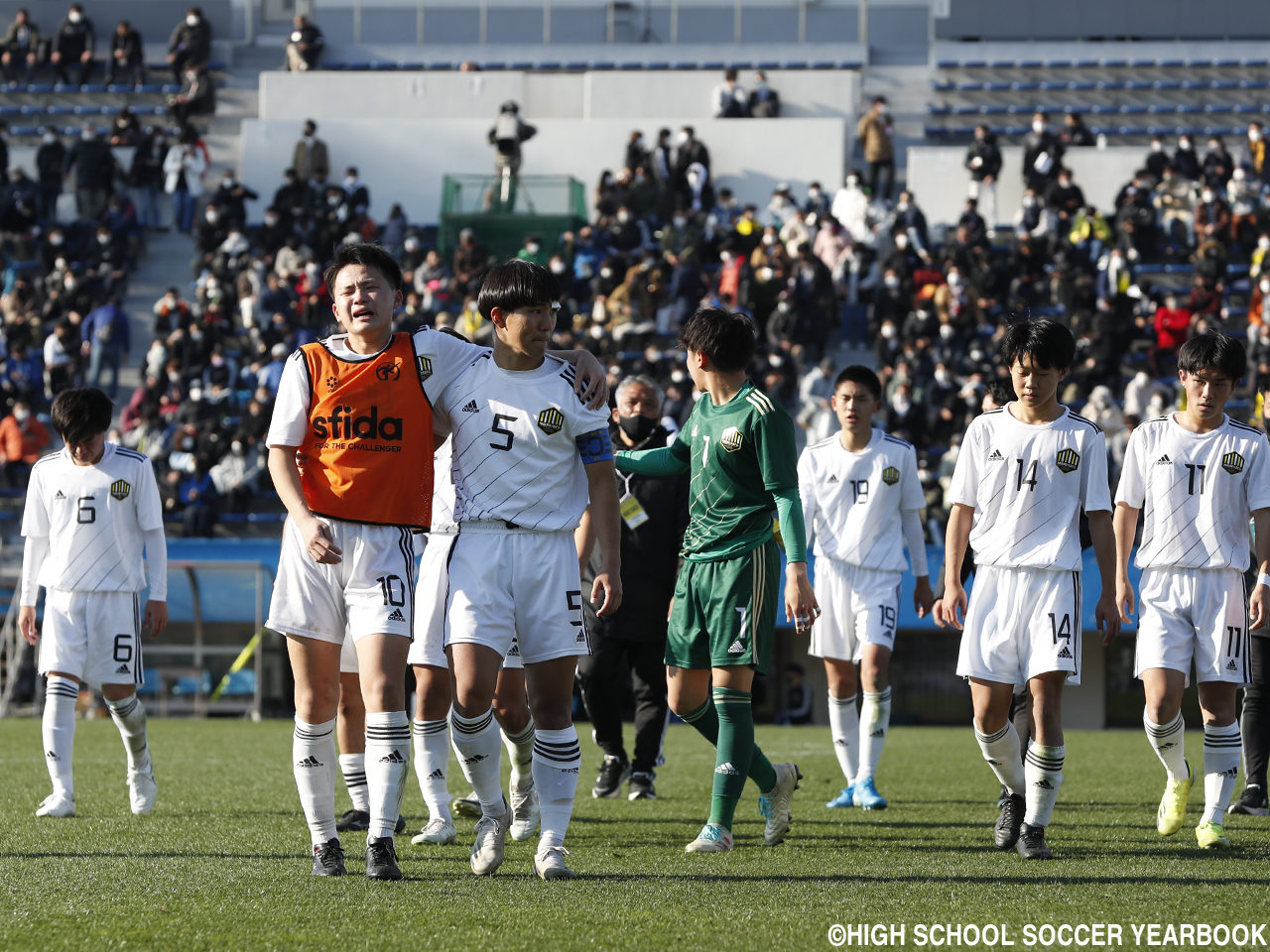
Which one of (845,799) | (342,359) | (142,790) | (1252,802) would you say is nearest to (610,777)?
(845,799)

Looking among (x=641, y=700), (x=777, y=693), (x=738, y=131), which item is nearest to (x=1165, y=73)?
(x=738, y=131)

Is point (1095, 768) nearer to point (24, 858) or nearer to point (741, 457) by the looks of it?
point (741, 457)

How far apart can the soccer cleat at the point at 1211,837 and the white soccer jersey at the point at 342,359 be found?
12.6ft

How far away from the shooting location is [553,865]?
584cm

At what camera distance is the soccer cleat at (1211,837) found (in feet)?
22.9

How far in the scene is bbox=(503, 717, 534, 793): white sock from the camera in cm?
718

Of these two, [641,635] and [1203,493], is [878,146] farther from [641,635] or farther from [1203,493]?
[1203,493]

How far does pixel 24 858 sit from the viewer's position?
6473 millimetres

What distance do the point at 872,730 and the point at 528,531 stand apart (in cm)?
392

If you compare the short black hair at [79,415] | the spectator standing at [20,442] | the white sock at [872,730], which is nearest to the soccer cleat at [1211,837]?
the white sock at [872,730]

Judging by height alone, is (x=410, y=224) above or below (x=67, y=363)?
above

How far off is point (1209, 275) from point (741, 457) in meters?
19.5

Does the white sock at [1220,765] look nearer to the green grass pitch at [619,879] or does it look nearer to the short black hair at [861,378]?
the green grass pitch at [619,879]

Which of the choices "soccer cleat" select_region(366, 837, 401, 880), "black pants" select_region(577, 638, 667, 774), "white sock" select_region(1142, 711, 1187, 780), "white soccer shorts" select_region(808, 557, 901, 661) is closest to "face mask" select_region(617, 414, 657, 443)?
"black pants" select_region(577, 638, 667, 774)
